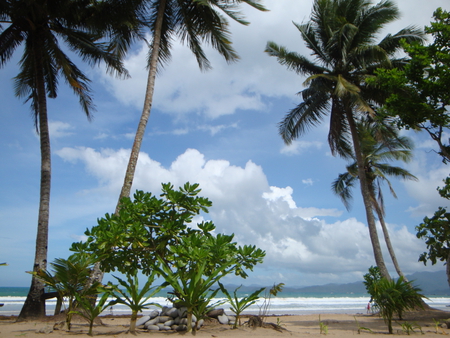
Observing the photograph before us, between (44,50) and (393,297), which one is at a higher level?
(44,50)

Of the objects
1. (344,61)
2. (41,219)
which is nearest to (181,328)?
(41,219)

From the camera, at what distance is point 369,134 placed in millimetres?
15750

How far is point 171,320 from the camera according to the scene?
5703mm

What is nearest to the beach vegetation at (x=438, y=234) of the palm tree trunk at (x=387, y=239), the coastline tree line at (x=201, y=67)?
the coastline tree line at (x=201, y=67)

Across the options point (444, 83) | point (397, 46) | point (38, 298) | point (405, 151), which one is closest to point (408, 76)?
point (444, 83)

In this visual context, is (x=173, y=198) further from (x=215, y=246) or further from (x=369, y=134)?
(x=369, y=134)

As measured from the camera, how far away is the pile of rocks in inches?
214

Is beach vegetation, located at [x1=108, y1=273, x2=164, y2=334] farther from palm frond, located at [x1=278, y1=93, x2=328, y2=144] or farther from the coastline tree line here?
palm frond, located at [x1=278, y1=93, x2=328, y2=144]

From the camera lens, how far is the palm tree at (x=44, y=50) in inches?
367

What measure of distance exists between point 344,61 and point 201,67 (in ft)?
20.1

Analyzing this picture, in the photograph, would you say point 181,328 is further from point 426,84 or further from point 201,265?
point 426,84

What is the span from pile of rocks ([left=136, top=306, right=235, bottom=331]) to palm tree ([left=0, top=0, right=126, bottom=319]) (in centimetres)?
433

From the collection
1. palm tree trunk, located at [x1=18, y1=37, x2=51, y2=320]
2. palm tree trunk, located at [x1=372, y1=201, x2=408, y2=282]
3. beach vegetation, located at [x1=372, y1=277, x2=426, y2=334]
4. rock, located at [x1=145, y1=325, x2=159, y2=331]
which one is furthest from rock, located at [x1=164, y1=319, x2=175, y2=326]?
palm tree trunk, located at [x1=372, y1=201, x2=408, y2=282]

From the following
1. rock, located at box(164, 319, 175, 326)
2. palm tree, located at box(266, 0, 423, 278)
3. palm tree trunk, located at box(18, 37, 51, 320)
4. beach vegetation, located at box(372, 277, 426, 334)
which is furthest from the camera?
palm tree, located at box(266, 0, 423, 278)
